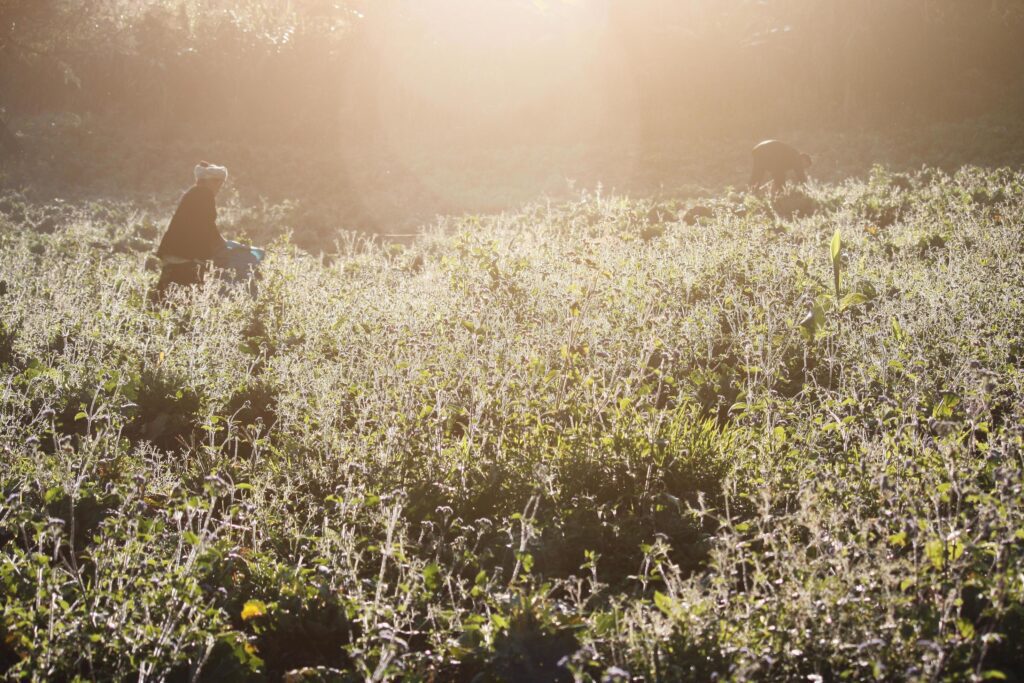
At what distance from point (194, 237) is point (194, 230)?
0.09m

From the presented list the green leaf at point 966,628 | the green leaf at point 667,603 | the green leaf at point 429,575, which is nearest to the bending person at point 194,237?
the green leaf at point 429,575

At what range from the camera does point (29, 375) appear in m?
4.45

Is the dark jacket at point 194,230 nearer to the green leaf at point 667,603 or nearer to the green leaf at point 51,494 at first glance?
the green leaf at point 51,494

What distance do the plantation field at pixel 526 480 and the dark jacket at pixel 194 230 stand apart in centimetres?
152

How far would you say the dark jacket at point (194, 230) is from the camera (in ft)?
29.0

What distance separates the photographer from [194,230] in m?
8.92

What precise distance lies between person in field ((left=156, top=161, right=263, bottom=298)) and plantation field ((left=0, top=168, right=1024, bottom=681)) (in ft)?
4.45

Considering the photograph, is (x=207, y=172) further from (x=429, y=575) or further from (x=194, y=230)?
(x=429, y=575)

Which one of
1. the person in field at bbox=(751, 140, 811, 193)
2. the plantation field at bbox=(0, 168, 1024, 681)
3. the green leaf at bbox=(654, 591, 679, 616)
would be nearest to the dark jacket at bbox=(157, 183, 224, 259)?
the plantation field at bbox=(0, 168, 1024, 681)

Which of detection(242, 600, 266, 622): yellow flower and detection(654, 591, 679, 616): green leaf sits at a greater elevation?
detection(654, 591, 679, 616): green leaf

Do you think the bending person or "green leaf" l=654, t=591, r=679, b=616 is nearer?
"green leaf" l=654, t=591, r=679, b=616

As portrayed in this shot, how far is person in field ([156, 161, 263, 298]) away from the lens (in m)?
8.66

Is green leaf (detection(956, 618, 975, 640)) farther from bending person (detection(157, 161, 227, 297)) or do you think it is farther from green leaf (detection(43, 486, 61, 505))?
bending person (detection(157, 161, 227, 297))

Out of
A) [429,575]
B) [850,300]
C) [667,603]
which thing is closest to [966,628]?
[667,603]
